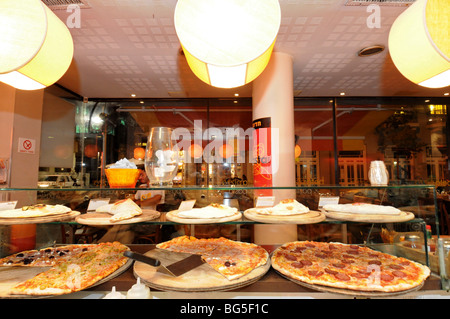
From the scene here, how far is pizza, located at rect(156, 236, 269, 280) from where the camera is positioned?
122 cm

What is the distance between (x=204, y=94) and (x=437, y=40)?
14.0 feet

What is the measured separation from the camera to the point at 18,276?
119 centimetres

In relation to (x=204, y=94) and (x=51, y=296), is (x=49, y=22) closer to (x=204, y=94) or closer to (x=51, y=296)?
(x=51, y=296)

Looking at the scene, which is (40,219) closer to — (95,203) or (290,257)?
(95,203)

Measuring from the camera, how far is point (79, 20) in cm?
253

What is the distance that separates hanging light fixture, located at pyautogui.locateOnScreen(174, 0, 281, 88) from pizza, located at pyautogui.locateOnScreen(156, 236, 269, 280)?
43.2 inches

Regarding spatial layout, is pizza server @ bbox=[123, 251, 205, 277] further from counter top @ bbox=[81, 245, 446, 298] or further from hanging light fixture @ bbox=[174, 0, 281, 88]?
hanging light fixture @ bbox=[174, 0, 281, 88]

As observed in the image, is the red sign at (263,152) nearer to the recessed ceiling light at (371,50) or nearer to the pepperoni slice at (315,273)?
the recessed ceiling light at (371,50)

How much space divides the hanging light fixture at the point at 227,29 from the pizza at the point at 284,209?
0.84 meters

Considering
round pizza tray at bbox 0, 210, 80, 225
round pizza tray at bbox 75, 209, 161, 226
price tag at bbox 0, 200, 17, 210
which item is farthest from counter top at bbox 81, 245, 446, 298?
price tag at bbox 0, 200, 17, 210

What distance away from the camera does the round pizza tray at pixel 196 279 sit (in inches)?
41.9

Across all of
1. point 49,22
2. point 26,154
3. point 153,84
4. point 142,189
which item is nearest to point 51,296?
point 142,189

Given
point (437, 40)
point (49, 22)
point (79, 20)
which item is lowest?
point (437, 40)

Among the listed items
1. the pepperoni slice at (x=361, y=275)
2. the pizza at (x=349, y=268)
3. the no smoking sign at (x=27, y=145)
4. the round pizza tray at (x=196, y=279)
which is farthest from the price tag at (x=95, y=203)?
the no smoking sign at (x=27, y=145)
